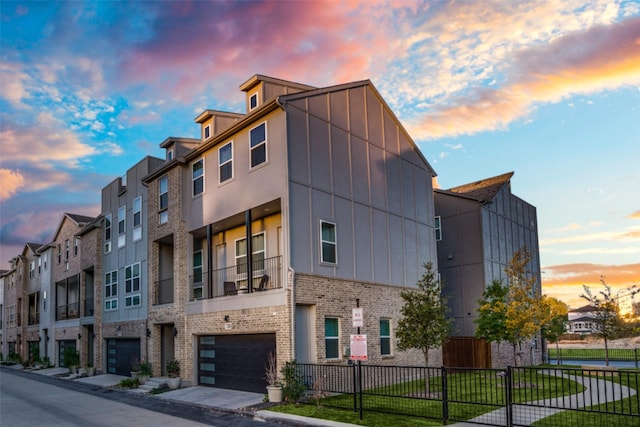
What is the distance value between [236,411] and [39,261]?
40.7 metres

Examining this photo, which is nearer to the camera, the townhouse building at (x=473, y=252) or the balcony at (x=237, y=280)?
the balcony at (x=237, y=280)

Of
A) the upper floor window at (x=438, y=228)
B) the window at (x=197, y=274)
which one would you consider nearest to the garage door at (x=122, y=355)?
the window at (x=197, y=274)

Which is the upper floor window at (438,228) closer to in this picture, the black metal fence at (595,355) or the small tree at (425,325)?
the black metal fence at (595,355)

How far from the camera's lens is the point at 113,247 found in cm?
3294

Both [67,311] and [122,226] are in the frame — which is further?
[67,311]

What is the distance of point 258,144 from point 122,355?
670 inches

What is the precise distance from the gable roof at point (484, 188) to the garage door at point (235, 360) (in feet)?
53.0

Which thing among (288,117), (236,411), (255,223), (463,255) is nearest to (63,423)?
(236,411)

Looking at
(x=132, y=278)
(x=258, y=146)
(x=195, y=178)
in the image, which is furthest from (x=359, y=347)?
(x=132, y=278)

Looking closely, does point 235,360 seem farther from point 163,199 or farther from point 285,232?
point 163,199

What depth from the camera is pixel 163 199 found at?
1067 inches

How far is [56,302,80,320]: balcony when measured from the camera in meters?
40.3

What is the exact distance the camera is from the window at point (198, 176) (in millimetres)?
24625

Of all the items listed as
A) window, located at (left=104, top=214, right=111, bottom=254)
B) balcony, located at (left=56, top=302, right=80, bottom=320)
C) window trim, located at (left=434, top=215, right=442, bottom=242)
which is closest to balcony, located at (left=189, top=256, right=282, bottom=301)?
window, located at (left=104, top=214, right=111, bottom=254)
